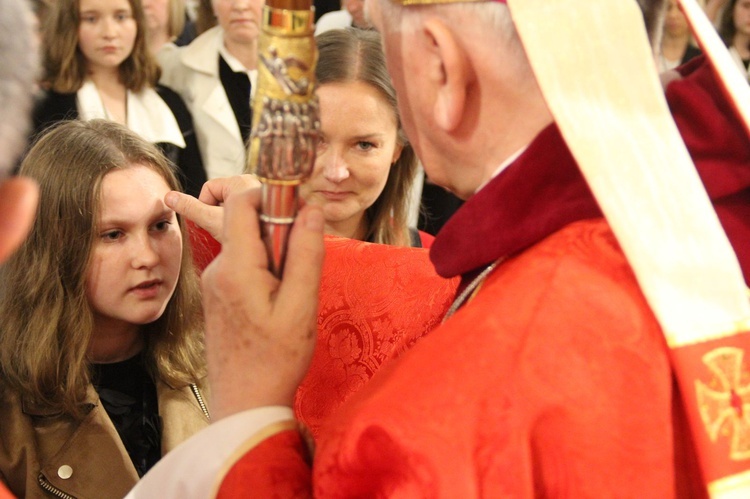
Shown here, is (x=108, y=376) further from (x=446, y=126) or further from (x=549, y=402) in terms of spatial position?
(x=549, y=402)

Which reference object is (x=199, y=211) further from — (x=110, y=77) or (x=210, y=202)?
(x=110, y=77)

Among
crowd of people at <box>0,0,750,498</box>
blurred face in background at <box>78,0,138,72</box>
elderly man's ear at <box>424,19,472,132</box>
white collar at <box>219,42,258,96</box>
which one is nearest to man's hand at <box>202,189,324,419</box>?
crowd of people at <box>0,0,750,498</box>

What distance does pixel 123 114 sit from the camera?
403cm

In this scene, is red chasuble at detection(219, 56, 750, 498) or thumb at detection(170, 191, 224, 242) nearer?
red chasuble at detection(219, 56, 750, 498)

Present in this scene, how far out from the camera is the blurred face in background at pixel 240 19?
4461 millimetres

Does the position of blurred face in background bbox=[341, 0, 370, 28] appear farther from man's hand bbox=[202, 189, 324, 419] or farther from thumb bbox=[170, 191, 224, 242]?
man's hand bbox=[202, 189, 324, 419]

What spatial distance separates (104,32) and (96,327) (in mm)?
1884

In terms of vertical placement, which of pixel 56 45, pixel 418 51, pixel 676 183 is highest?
pixel 56 45

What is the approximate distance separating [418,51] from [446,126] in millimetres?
105

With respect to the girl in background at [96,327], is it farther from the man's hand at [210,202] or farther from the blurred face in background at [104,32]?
the blurred face in background at [104,32]

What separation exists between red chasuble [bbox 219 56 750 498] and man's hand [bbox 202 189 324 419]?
11 cm

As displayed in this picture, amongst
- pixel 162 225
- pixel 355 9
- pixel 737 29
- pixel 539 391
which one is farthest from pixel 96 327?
pixel 737 29

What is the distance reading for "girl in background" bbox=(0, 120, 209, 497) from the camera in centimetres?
216

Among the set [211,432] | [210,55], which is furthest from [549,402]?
[210,55]
